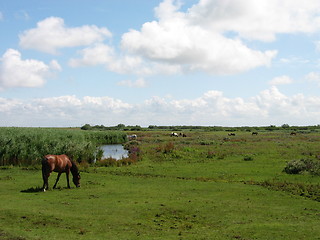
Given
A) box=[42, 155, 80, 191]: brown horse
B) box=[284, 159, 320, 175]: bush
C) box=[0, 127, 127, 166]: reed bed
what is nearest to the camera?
box=[42, 155, 80, 191]: brown horse

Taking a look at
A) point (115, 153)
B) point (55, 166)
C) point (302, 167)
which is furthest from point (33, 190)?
point (115, 153)

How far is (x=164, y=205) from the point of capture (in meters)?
19.3

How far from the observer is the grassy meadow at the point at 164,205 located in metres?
14.4

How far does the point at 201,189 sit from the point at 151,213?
828 centimetres

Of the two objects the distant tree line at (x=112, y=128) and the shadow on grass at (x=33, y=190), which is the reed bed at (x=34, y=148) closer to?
the shadow on grass at (x=33, y=190)

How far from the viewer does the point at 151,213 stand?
693 inches

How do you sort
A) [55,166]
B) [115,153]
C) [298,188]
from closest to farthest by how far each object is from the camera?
[55,166] → [298,188] → [115,153]

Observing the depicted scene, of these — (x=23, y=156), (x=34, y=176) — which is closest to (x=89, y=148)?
(x=23, y=156)

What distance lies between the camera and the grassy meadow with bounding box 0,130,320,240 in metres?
14.4

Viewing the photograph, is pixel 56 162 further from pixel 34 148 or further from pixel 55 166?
pixel 34 148

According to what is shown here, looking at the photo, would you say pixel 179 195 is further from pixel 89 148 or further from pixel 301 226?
pixel 89 148

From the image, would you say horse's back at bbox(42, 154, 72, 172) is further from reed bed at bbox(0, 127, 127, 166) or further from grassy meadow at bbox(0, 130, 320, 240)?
reed bed at bbox(0, 127, 127, 166)

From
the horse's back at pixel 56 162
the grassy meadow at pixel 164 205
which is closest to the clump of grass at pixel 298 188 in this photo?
the grassy meadow at pixel 164 205

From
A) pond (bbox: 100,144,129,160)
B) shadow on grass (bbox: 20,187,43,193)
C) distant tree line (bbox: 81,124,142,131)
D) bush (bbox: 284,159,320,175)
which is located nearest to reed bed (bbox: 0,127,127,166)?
pond (bbox: 100,144,129,160)
